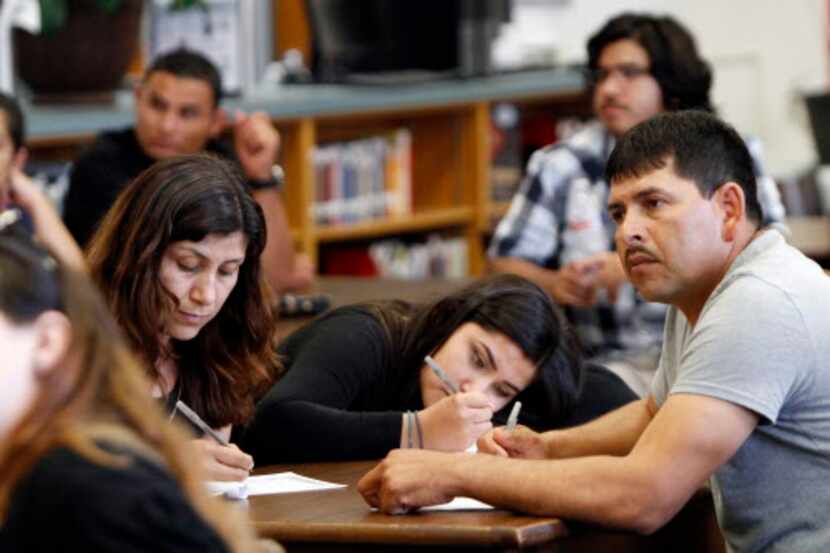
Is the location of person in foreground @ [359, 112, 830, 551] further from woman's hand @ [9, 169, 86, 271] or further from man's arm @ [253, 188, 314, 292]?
man's arm @ [253, 188, 314, 292]

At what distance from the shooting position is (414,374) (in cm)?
305

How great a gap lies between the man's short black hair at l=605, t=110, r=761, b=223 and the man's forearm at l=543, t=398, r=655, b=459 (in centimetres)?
43

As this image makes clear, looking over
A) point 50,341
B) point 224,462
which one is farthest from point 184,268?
point 50,341

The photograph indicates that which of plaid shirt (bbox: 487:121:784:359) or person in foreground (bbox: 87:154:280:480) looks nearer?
person in foreground (bbox: 87:154:280:480)

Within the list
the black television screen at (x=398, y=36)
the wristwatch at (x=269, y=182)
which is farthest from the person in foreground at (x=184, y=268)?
the black television screen at (x=398, y=36)

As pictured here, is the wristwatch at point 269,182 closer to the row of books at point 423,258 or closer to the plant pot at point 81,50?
the plant pot at point 81,50

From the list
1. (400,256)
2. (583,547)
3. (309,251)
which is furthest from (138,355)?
(400,256)

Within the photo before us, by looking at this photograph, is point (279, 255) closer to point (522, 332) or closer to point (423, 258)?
point (522, 332)

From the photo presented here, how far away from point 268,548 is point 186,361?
114 centimetres

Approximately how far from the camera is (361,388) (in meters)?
3.01

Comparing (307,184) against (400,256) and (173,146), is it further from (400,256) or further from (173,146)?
(173,146)

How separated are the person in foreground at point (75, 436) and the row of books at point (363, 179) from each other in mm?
4661

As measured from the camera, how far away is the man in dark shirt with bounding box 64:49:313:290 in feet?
14.1

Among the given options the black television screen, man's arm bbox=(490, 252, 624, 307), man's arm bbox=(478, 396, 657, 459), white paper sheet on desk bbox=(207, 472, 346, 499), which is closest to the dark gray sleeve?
white paper sheet on desk bbox=(207, 472, 346, 499)
